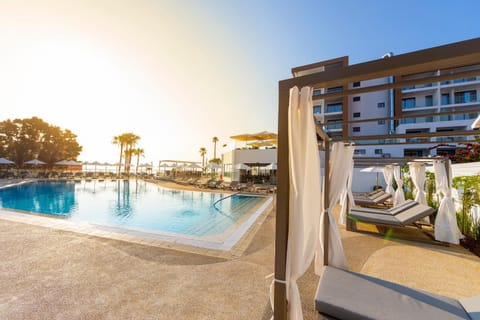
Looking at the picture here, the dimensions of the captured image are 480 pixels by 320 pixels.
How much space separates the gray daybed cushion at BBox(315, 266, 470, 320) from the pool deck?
1.54 feet

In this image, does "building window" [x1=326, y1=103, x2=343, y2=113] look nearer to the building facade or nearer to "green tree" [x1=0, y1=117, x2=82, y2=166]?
the building facade

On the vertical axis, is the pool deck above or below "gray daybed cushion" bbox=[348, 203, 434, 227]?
below

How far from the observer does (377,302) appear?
1.90 meters

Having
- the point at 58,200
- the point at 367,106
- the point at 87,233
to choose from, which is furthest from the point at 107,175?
the point at 367,106

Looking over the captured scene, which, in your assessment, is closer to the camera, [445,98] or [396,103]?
[445,98]

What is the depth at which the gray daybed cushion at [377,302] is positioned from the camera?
1748 mm

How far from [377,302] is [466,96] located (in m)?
30.7

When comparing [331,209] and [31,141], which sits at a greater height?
[31,141]

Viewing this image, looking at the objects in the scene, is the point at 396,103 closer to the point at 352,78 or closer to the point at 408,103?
the point at 408,103

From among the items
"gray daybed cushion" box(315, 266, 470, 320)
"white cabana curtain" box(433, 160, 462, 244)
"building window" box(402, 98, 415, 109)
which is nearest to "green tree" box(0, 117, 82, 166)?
"gray daybed cushion" box(315, 266, 470, 320)

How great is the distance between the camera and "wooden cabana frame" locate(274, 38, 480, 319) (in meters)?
1.10

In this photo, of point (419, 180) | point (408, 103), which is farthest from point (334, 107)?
point (419, 180)

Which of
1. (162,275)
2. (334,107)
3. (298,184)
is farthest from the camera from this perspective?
(334,107)

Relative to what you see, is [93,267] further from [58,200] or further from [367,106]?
[367,106]
